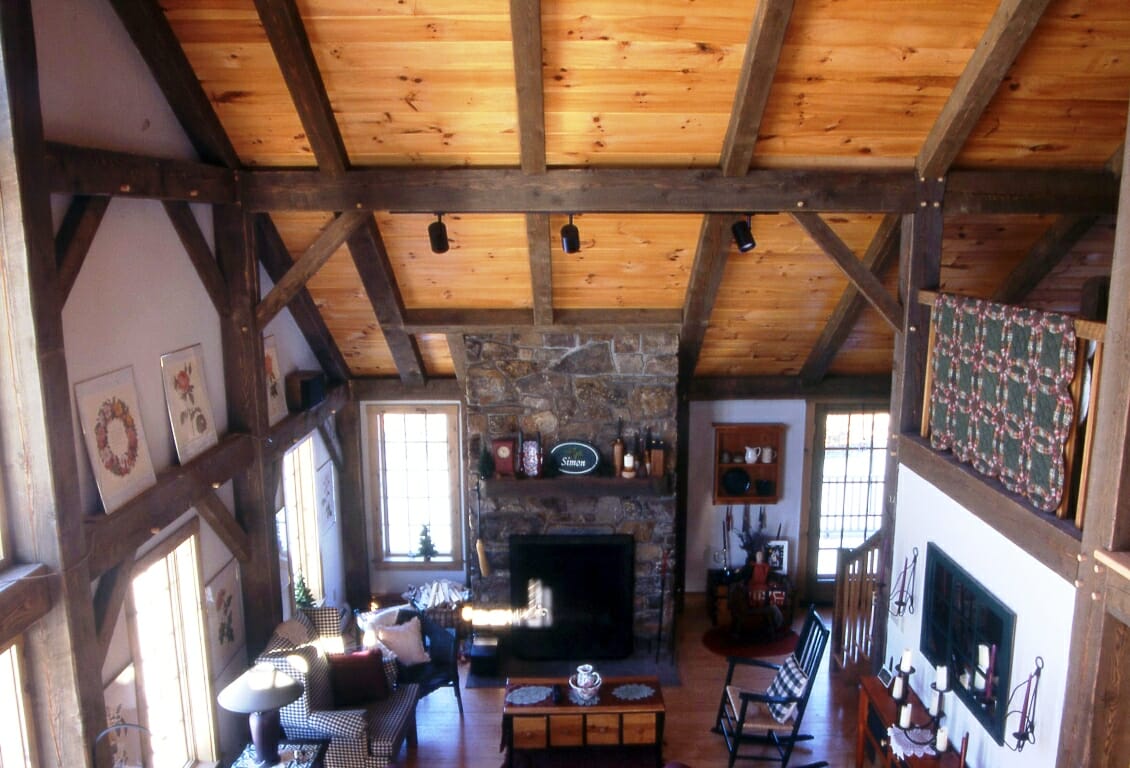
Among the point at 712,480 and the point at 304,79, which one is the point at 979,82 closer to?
the point at 304,79

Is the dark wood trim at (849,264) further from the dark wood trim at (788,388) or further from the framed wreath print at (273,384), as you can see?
the framed wreath print at (273,384)

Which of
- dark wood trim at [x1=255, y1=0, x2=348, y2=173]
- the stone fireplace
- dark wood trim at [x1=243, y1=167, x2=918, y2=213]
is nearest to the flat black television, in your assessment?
the stone fireplace

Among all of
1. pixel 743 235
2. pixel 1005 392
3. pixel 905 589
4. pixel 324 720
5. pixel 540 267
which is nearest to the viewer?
pixel 1005 392

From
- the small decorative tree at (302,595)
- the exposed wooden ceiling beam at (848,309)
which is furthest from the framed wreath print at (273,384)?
the exposed wooden ceiling beam at (848,309)

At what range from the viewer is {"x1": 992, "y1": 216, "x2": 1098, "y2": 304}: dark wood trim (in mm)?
5520

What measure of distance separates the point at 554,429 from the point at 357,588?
2694mm

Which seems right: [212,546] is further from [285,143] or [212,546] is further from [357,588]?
[357,588]

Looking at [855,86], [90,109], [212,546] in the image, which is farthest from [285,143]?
[855,86]

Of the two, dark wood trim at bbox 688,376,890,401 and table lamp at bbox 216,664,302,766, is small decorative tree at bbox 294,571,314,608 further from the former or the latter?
dark wood trim at bbox 688,376,890,401

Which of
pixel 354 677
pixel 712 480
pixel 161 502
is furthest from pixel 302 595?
pixel 712 480

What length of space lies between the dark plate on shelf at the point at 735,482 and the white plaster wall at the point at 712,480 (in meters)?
0.19

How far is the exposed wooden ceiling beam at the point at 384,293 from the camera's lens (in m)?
5.45

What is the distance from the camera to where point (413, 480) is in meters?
7.95

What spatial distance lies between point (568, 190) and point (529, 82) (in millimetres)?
815
